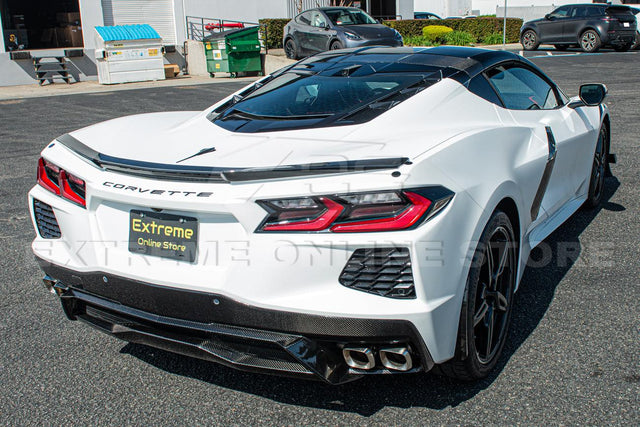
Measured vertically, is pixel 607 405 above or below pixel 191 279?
below

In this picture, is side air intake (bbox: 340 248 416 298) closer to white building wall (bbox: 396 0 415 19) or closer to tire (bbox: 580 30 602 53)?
tire (bbox: 580 30 602 53)

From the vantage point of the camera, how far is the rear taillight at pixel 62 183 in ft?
8.94

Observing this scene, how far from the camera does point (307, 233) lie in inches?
90.7

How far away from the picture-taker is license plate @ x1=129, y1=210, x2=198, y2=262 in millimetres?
2469

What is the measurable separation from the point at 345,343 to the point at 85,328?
1733mm

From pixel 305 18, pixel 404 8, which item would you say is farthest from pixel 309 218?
pixel 404 8

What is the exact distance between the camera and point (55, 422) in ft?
8.64

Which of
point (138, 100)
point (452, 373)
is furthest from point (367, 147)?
point (138, 100)

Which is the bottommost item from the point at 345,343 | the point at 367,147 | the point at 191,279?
the point at 345,343

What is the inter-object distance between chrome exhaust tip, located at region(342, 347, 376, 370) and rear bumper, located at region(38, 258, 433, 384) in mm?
18

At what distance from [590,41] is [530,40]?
95.2 inches

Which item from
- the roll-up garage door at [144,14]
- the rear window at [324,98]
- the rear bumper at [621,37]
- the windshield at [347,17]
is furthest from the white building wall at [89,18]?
the rear window at [324,98]

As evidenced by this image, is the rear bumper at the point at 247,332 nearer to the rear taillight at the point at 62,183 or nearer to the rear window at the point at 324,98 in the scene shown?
the rear taillight at the point at 62,183

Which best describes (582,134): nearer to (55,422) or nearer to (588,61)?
(55,422)
